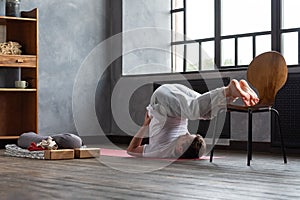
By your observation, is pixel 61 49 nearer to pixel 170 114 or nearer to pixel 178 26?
pixel 178 26

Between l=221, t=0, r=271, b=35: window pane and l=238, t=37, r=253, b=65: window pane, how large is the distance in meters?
0.11

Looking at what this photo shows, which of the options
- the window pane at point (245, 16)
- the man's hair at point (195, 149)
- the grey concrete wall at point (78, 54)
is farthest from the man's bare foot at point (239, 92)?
the grey concrete wall at point (78, 54)

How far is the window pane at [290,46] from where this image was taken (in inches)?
231

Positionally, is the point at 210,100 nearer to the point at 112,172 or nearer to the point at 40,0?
the point at 112,172

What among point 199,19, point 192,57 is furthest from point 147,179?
point 199,19

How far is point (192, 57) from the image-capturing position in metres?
7.08

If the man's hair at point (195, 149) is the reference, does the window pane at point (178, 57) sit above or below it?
above

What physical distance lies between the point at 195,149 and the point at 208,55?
2.10 metres

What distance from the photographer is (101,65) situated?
780cm

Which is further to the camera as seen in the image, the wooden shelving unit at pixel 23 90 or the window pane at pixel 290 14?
the wooden shelving unit at pixel 23 90

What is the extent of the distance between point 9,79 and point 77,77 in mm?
998

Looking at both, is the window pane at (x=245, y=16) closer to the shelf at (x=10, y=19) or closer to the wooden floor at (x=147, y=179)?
the wooden floor at (x=147, y=179)

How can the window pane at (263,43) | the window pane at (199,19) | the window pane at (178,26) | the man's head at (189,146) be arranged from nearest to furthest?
the man's head at (189,146) < the window pane at (263,43) < the window pane at (199,19) < the window pane at (178,26)

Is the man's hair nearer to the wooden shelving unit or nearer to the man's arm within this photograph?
the man's arm
